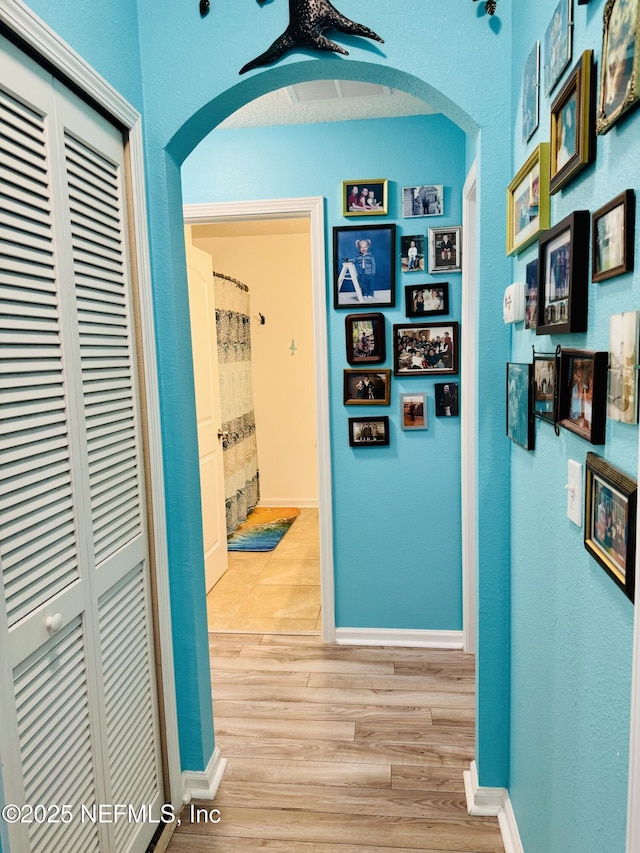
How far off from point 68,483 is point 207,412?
7.50 feet

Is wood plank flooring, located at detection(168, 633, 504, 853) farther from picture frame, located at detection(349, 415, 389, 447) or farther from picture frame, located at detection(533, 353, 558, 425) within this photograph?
picture frame, located at detection(533, 353, 558, 425)

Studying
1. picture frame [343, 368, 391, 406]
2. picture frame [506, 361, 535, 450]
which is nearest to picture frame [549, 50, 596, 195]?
picture frame [506, 361, 535, 450]

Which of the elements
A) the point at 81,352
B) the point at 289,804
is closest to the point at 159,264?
the point at 81,352

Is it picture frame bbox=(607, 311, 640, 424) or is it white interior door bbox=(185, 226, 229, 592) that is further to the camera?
white interior door bbox=(185, 226, 229, 592)

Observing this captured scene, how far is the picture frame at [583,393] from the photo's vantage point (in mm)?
917

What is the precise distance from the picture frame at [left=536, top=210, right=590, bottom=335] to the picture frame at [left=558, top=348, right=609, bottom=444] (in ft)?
0.21

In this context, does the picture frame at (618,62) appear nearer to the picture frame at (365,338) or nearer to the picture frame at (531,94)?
the picture frame at (531,94)

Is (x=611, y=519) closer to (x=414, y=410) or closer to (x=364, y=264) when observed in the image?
(x=414, y=410)

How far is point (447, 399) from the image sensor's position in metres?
2.72

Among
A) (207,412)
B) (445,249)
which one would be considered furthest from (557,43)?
(207,412)

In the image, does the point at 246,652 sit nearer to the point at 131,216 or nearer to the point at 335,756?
the point at 335,756

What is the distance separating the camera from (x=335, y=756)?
2102mm

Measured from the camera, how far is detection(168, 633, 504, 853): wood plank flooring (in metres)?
1.76

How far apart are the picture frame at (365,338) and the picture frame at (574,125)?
1547 mm
